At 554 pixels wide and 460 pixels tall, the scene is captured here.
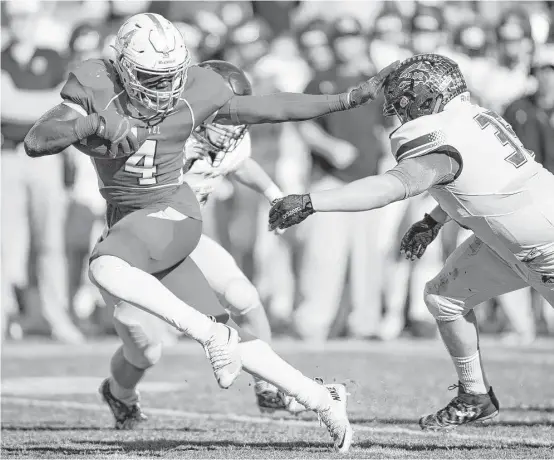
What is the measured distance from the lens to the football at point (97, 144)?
509cm

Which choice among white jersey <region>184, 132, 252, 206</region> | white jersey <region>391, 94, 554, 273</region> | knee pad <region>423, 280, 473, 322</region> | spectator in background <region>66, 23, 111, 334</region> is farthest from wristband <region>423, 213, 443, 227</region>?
spectator in background <region>66, 23, 111, 334</region>

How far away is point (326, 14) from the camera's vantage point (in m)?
11.0

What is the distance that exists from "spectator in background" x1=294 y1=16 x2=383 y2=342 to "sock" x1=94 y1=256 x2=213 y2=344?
4890mm

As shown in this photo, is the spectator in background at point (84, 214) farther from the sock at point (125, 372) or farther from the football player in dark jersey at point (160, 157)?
the football player in dark jersey at point (160, 157)

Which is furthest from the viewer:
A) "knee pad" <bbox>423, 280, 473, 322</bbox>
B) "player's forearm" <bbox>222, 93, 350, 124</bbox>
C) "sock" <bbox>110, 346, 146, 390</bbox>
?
"sock" <bbox>110, 346, 146, 390</bbox>

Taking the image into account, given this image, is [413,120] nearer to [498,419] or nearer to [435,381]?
[498,419]

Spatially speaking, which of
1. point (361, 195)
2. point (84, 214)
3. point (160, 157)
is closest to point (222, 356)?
point (361, 195)

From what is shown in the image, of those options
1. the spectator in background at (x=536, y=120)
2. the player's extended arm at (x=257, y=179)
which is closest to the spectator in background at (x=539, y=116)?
the spectator in background at (x=536, y=120)

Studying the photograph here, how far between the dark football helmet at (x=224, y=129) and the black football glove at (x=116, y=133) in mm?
978

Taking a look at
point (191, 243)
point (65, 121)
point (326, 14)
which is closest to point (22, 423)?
point (191, 243)

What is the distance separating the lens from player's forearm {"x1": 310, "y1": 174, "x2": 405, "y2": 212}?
4.73 metres

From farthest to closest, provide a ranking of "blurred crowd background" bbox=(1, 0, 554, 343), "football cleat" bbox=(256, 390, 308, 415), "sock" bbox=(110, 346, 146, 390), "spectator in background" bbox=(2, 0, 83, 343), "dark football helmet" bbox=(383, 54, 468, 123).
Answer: "blurred crowd background" bbox=(1, 0, 554, 343) < "spectator in background" bbox=(2, 0, 83, 343) < "football cleat" bbox=(256, 390, 308, 415) < "sock" bbox=(110, 346, 146, 390) < "dark football helmet" bbox=(383, 54, 468, 123)

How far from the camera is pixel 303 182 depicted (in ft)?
33.1

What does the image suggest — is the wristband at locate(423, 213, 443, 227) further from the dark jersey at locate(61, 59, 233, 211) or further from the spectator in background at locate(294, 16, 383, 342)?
the spectator in background at locate(294, 16, 383, 342)
